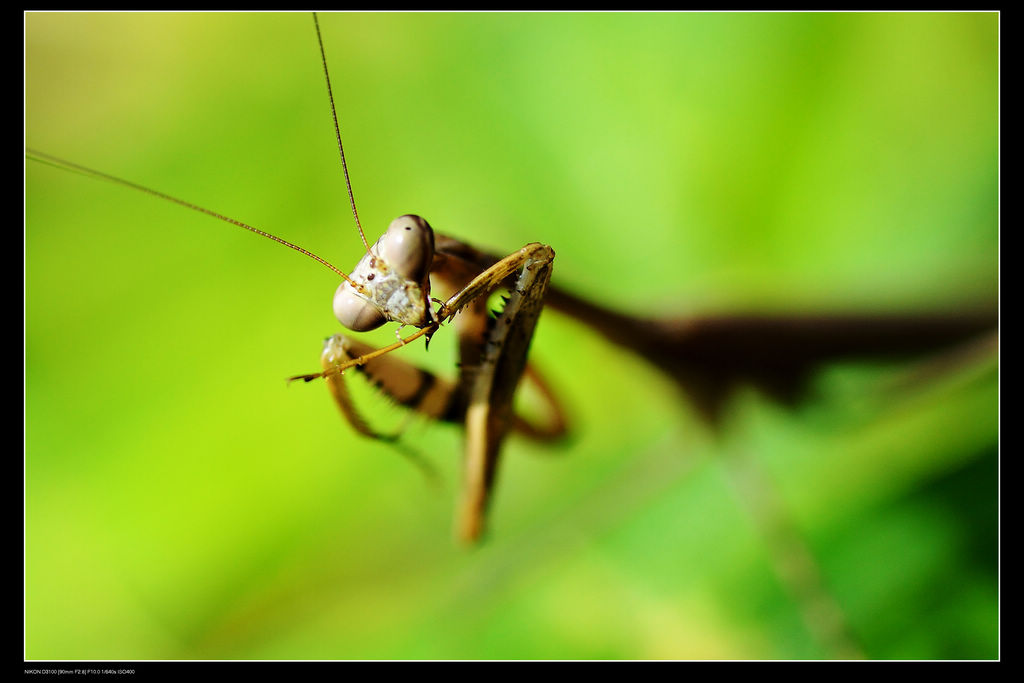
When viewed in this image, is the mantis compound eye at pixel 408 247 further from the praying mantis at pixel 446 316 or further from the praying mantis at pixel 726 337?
the praying mantis at pixel 726 337

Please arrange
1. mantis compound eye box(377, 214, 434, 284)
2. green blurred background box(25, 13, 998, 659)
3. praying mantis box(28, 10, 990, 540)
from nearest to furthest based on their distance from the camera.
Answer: mantis compound eye box(377, 214, 434, 284)
praying mantis box(28, 10, 990, 540)
green blurred background box(25, 13, 998, 659)

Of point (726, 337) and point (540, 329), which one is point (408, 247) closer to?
point (726, 337)

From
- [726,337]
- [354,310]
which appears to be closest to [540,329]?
[726,337]

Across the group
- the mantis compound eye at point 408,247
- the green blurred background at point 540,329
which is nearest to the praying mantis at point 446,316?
the mantis compound eye at point 408,247

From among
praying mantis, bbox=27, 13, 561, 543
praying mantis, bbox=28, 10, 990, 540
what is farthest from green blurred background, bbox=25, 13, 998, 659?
praying mantis, bbox=27, 13, 561, 543

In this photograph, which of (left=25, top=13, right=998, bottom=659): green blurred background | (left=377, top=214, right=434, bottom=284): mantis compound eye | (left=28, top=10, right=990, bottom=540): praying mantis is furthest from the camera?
(left=25, top=13, right=998, bottom=659): green blurred background

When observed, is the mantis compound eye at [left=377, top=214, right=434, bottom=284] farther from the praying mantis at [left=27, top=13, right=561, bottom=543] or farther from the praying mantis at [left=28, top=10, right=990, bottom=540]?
the praying mantis at [left=28, top=10, right=990, bottom=540]
